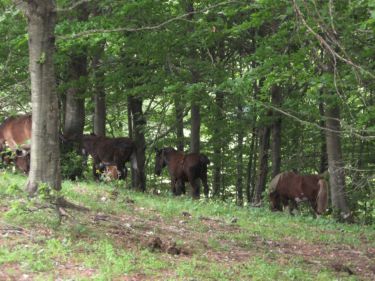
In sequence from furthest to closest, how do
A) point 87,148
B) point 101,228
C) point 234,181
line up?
point 234,181 < point 87,148 < point 101,228

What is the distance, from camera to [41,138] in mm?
8867

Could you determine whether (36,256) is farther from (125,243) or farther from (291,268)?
(291,268)

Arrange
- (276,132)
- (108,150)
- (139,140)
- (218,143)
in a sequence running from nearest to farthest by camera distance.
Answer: (108,150)
(276,132)
(139,140)
(218,143)

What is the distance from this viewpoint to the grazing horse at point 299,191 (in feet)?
55.6

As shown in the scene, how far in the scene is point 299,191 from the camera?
1744 centimetres

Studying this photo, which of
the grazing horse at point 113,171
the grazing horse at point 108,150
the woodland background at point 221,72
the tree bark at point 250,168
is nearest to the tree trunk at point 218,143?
the woodland background at point 221,72

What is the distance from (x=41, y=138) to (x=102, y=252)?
2437mm

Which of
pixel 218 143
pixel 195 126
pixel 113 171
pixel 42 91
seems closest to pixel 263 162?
pixel 195 126

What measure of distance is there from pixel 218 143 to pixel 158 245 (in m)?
17.5

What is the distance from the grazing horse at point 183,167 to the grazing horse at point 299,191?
2.91 metres

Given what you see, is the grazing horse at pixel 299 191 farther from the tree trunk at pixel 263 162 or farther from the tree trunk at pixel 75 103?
the tree trunk at pixel 75 103

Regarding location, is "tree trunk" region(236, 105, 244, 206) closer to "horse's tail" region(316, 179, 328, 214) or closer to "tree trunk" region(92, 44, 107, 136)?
"tree trunk" region(92, 44, 107, 136)

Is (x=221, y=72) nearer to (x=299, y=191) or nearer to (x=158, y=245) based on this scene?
(x=299, y=191)

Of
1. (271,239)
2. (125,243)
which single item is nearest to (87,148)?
(271,239)
